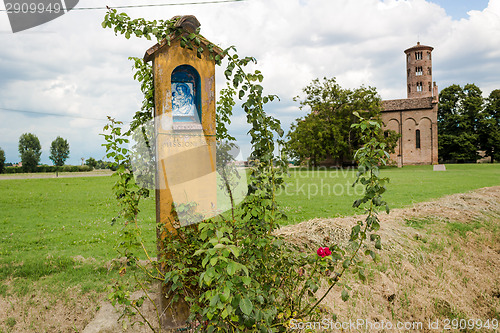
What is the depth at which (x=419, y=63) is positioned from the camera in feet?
204

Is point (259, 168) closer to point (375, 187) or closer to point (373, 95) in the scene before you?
point (375, 187)

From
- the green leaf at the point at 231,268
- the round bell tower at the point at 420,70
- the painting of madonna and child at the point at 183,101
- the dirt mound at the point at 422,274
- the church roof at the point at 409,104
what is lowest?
the dirt mound at the point at 422,274

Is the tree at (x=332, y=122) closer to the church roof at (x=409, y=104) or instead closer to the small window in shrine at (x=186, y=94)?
the church roof at (x=409, y=104)

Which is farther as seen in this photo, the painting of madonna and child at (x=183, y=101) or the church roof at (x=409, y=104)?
the church roof at (x=409, y=104)

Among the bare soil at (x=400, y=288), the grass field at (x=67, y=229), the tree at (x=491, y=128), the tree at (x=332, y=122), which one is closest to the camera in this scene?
the bare soil at (x=400, y=288)

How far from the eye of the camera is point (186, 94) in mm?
3451

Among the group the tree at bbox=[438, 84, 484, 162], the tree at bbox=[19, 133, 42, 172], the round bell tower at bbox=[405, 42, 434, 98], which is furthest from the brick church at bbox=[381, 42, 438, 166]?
the tree at bbox=[19, 133, 42, 172]

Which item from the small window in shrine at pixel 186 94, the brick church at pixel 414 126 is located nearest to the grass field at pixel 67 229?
the small window in shrine at pixel 186 94

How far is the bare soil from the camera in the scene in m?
3.54

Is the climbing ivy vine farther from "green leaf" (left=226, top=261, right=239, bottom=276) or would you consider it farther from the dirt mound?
the dirt mound

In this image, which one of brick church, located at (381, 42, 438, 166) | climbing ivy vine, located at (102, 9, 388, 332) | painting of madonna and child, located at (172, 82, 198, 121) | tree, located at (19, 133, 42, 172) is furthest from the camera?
brick church, located at (381, 42, 438, 166)

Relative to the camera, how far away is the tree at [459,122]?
49.3 m

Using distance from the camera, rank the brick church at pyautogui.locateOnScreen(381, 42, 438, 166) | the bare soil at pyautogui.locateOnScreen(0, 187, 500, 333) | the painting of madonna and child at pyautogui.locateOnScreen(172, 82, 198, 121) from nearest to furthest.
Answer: the painting of madonna and child at pyautogui.locateOnScreen(172, 82, 198, 121)
the bare soil at pyautogui.locateOnScreen(0, 187, 500, 333)
the brick church at pyautogui.locateOnScreen(381, 42, 438, 166)

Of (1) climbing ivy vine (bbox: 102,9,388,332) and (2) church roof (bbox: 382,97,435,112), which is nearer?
(1) climbing ivy vine (bbox: 102,9,388,332)
